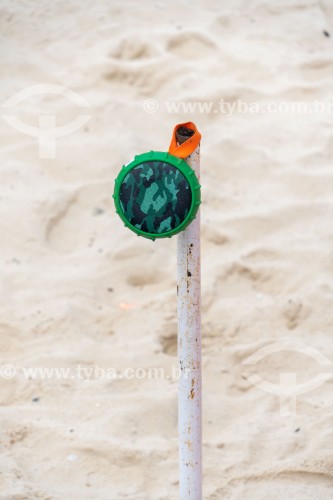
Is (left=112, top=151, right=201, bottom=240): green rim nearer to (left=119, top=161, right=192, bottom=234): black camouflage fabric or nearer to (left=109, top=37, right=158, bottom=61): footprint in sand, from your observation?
(left=119, top=161, right=192, bottom=234): black camouflage fabric

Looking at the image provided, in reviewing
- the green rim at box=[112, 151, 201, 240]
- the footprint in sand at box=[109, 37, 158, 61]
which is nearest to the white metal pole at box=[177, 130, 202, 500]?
the green rim at box=[112, 151, 201, 240]

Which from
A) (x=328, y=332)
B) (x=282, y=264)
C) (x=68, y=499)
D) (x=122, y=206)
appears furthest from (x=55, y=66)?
(x=122, y=206)

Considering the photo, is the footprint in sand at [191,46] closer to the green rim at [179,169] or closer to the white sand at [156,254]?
the white sand at [156,254]

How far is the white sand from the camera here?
2445 millimetres

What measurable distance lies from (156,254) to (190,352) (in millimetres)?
1554

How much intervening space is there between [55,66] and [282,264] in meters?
1.68

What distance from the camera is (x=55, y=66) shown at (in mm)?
4305

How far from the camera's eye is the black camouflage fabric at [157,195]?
1.62 metres

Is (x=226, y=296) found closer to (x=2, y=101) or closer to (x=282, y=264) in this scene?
(x=282, y=264)

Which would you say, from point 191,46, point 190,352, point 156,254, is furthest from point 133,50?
point 190,352

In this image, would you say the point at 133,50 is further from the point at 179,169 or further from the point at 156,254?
the point at 179,169

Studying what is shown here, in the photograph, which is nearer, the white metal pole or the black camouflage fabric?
the black camouflage fabric

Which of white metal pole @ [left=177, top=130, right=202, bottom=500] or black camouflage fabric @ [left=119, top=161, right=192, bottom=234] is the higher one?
black camouflage fabric @ [left=119, top=161, right=192, bottom=234]

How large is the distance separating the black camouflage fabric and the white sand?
932 millimetres
